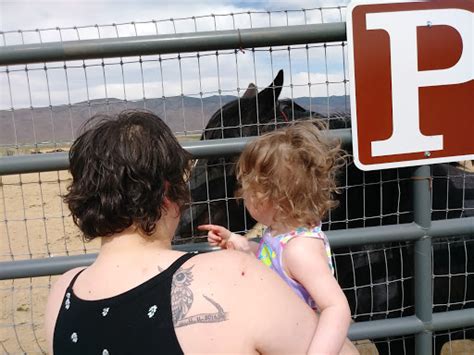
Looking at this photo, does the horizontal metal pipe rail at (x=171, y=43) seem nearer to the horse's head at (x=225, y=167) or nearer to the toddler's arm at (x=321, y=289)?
the horse's head at (x=225, y=167)

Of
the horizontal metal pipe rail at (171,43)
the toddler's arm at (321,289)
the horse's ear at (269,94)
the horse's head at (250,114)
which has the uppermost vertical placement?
the horizontal metal pipe rail at (171,43)

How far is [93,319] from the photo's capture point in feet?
3.57

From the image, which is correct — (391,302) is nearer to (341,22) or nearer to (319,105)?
(319,105)

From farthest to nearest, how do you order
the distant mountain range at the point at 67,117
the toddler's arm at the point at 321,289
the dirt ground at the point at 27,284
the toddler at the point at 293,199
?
the dirt ground at the point at 27,284 < the distant mountain range at the point at 67,117 < the toddler at the point at 293,199 < the toddler's arm at the point at 321,289

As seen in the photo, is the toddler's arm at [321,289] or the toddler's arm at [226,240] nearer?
the toddler's arm at [321,289]

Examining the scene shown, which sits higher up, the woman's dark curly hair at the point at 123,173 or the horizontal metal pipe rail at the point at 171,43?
the horizontal metal pipe rail at the point at 171,43

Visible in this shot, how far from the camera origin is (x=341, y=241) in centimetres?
222

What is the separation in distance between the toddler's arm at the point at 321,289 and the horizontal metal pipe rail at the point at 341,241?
75cm

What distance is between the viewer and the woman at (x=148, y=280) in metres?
1.06

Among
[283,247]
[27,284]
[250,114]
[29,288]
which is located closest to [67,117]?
[29,288]

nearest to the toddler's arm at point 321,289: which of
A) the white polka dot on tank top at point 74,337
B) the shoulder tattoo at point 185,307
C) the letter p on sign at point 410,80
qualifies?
the shoulder tattoo at point 185,307

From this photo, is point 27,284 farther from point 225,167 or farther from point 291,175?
point 291,175

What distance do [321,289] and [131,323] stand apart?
0.55 metres

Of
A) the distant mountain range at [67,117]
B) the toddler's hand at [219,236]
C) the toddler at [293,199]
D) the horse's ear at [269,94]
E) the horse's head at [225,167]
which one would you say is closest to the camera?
the toddler at [293,199]
